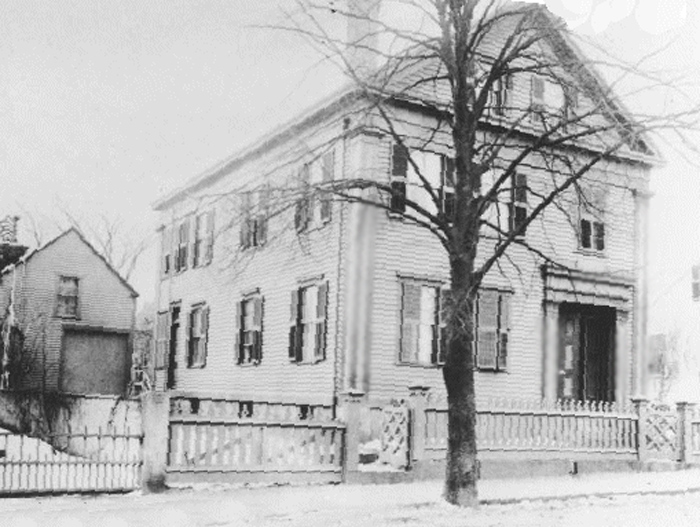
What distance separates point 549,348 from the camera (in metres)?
18.0

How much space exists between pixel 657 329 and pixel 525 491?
642 centimetres

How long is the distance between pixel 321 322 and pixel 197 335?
186 inches

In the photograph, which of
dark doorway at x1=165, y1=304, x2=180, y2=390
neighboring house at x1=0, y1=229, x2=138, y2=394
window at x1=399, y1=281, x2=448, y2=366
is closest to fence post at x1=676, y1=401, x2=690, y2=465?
window at x1=399, y1=281, x2=448, y2=366

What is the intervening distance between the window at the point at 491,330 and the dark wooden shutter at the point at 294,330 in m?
3.21

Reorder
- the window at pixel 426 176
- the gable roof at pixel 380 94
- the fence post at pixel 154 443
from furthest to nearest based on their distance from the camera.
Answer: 1. the window at pixel 426 176
2. the fence post at pixel 154 443
3. the gable roof at pixel 380 94

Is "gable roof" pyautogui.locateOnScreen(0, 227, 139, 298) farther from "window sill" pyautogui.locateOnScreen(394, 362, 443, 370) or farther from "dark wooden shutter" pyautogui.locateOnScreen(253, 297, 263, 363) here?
"dark wooden shutter" pyautogui.locateOnScreen(253, 297, 263, 363)

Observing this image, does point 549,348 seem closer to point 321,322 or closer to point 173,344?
point 321,322

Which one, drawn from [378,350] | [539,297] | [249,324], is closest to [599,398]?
[539,297]

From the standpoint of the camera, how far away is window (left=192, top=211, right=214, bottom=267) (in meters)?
18.1

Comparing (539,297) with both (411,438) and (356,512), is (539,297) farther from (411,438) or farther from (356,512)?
(356,512)

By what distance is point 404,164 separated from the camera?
15875mm

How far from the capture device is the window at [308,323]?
52.6 ft

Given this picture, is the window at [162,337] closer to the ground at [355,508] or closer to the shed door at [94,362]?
the shed door at [94,362]

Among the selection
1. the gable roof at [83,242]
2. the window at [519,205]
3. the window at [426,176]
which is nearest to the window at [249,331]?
the window at [426,176]
